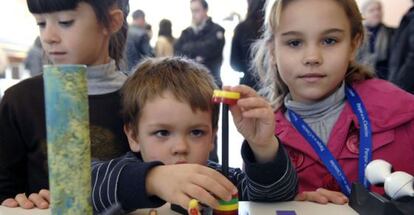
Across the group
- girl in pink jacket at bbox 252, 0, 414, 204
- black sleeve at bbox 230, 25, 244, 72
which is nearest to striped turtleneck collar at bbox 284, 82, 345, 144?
girl in pink jacket at bbox 252, 0, 414, 204

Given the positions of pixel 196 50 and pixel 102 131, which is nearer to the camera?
pixel 102 131

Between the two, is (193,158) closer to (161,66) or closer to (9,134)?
(161,66)

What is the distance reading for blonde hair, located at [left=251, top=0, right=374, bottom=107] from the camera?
114cm

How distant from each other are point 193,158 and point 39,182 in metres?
0.42

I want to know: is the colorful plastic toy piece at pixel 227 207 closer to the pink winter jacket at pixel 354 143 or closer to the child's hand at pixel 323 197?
the child's hand at pixel 323 197

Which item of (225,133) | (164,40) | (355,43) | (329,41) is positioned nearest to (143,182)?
(225,133)


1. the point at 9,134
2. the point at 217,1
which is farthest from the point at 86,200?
the point at 217,1

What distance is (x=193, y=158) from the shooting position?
0.92 meters

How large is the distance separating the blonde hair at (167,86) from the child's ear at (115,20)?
0.61ft

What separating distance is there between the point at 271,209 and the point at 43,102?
0.61m

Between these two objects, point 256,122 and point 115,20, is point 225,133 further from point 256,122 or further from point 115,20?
point 115,20

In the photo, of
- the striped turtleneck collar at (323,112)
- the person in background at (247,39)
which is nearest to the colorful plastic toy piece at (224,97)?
the striped turtleneck collar at (323,112)

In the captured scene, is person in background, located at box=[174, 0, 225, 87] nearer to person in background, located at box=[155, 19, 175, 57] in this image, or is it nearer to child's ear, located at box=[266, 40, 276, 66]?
person in background, located at box=[155, 19, 175, 57]

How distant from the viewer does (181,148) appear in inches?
35.4
